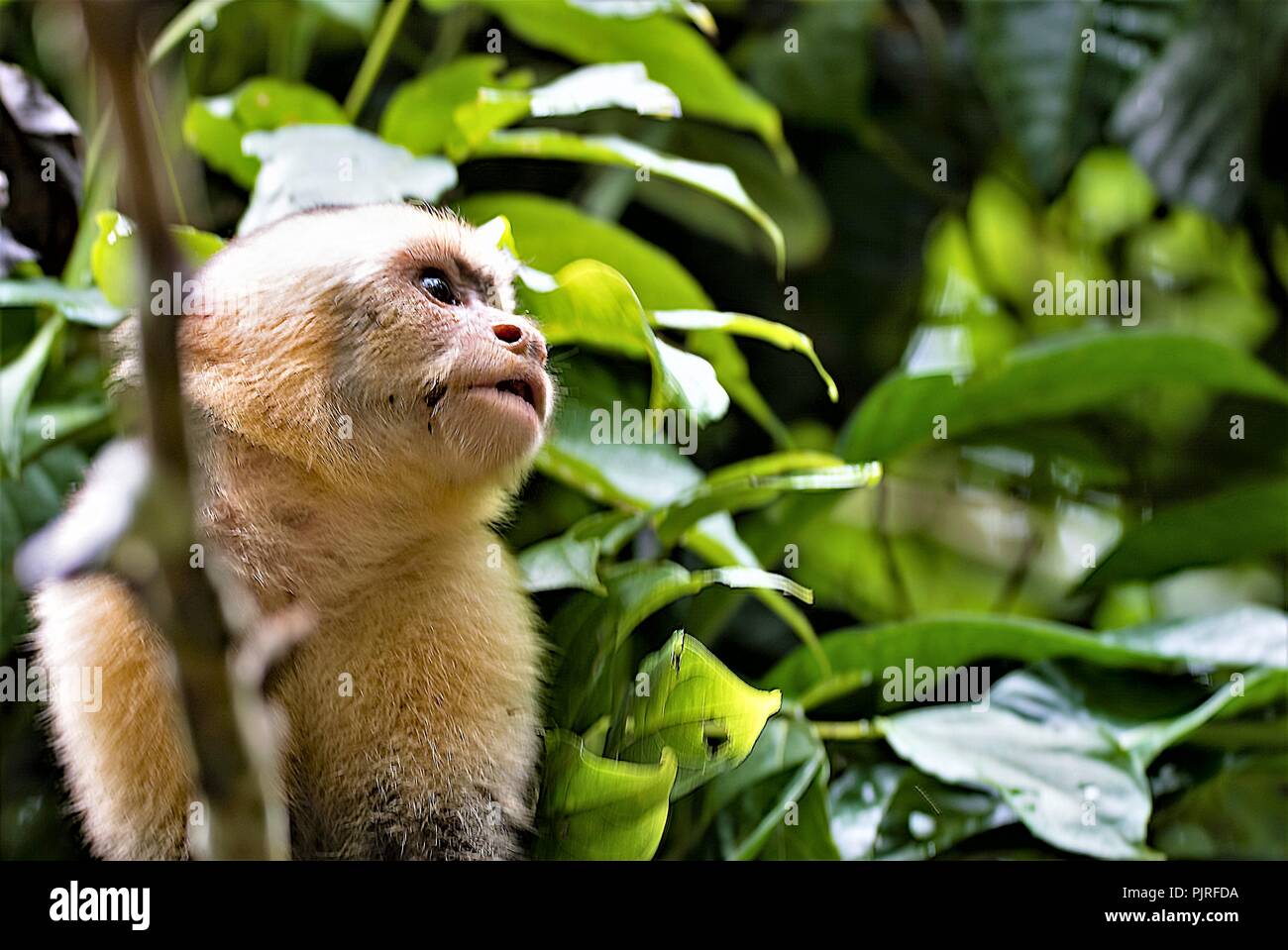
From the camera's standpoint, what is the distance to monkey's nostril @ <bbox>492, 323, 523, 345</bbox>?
77cm

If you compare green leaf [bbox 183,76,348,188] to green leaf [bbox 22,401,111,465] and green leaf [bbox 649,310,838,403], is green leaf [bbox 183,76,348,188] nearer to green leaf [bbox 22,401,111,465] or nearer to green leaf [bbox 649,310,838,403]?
green leaf [bbox 22,401,111,465]

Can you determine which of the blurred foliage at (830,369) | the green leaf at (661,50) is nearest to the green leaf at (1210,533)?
the blurred foliage at (830,369)

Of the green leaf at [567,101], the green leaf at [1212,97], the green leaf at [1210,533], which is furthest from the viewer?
the green leaf at [1212,97]

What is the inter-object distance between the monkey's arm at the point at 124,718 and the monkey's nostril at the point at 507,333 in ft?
0.87

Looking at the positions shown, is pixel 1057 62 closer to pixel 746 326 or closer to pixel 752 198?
pixel 752 198

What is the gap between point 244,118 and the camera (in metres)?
1.01

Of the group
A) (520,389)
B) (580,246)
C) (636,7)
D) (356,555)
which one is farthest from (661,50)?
(356,555)

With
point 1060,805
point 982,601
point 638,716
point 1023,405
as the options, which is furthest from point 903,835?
point 982,601

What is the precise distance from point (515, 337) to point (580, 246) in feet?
0.92

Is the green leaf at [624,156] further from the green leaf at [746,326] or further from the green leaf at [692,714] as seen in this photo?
the green leaf at [692,714]

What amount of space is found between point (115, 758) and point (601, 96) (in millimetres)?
559

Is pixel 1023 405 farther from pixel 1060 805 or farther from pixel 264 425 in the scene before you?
pixel 264 425

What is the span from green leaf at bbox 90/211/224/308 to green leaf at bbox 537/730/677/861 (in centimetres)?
40

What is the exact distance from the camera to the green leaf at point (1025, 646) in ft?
3.25
